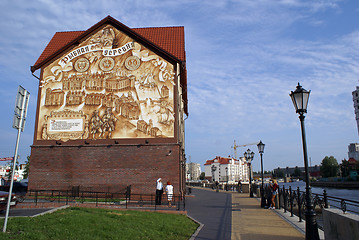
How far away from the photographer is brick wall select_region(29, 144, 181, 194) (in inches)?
887

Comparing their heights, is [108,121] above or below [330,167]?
below

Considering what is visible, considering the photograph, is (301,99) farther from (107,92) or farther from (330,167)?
(330,167)

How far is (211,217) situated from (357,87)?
136 meters

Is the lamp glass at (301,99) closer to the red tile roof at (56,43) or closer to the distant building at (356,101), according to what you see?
the red tile roof at (56,43)

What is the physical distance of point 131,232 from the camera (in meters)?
9.06

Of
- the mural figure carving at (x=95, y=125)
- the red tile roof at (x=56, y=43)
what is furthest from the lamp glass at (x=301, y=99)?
the red tile roof at (x=56, y=43)

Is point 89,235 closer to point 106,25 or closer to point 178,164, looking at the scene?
point 178,164

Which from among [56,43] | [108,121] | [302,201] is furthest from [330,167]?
[302,201]

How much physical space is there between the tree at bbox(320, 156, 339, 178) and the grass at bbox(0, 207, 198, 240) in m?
130

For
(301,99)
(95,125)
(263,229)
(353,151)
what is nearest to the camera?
(301,99)

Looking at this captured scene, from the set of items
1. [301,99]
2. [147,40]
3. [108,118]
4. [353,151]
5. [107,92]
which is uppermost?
[353,151]

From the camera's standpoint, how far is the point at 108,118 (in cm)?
2369

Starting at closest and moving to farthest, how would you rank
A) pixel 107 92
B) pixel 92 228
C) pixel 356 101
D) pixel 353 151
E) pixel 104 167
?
pixel 92 228
pixel 104 167
pixel 107 92
pixel 356 101
pixel 353 151

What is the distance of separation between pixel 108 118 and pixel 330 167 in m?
124
